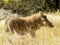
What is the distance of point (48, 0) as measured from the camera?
17.0 meters

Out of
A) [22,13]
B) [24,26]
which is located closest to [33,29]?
[24,26]

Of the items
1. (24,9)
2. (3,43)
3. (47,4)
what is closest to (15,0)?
(24,9)

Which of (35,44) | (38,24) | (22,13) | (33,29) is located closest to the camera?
(35,44)

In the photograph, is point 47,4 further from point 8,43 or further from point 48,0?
point 8,43

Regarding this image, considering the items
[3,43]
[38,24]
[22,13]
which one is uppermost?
[3,43]

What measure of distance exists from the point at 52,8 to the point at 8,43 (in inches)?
542

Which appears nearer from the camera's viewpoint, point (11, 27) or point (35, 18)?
point (11, 27)

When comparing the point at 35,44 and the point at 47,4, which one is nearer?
the point at 35,44

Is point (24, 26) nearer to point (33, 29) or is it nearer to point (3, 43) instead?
point (33, 29)

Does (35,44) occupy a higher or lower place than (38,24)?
higher

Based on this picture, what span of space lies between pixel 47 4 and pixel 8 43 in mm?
13929

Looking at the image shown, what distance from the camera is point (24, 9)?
1700 cm

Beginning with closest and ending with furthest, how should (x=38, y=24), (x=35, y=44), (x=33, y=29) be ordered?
(x=35, y=44)
(x=33, y=29)
(x=38, y=24)

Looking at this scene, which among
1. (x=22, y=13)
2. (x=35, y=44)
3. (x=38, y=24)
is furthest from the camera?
(x=22, y=13)
